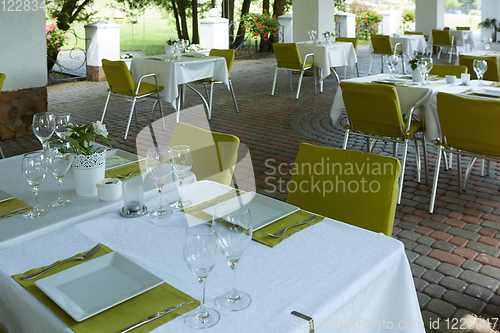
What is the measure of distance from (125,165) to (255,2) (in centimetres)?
1742

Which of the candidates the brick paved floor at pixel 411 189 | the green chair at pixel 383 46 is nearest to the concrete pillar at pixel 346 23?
the green chair at pixel 383 46

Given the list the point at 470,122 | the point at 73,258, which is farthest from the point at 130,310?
the point at 470,122

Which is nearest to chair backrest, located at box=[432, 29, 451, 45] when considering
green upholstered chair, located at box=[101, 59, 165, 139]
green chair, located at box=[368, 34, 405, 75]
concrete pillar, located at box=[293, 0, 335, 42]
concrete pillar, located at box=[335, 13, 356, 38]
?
green chair, located at box=[368, 34, 405, 75]

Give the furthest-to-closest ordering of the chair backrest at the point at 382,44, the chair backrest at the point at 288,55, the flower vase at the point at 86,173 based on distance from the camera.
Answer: the chair backrest at the point at 382,44 < the chair backrest at the point at 288,55 < the flower vase at the point at 86,173

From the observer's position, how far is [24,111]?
18.8 feet

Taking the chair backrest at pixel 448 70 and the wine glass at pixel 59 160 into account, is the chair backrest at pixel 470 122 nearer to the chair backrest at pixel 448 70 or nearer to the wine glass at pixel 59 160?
the chair backrest at pixel 448 70

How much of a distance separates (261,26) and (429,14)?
4909mm

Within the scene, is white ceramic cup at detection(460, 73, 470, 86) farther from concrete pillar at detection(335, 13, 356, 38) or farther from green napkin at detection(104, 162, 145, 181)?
concrete pillar at detection(335, 13, 356, 38)

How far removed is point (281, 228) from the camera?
62.9 inches

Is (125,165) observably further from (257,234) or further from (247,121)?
(247,121)

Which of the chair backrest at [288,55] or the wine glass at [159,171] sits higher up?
the chair backrest at [288,55]

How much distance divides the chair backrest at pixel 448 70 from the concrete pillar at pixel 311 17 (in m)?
5.51

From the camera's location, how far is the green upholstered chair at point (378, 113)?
3.57m

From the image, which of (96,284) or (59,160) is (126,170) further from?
(96,284)
